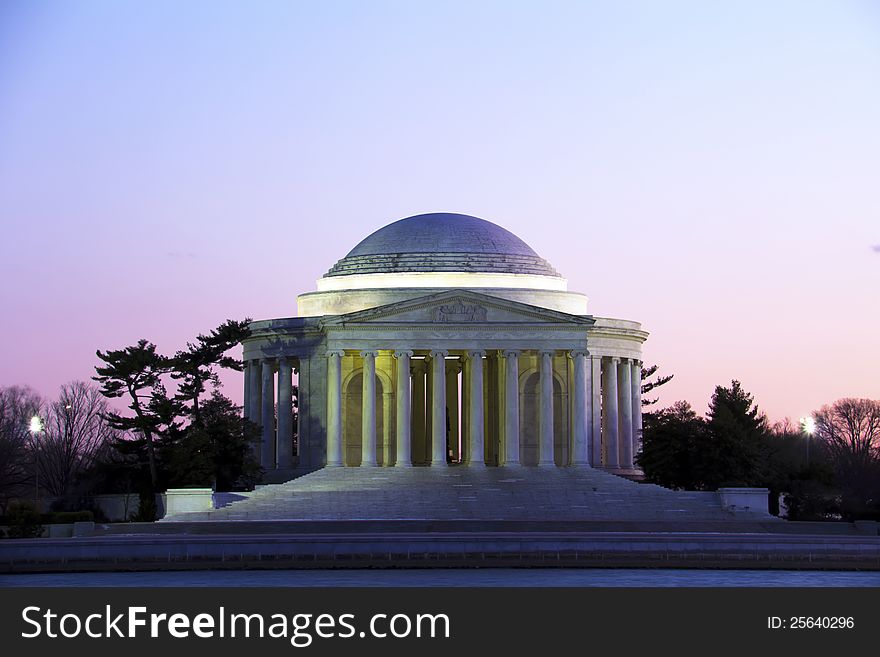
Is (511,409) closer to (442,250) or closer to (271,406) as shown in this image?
(442,250)

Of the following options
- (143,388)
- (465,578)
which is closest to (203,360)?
(143,388)

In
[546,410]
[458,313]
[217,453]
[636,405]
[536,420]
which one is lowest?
[217,453]

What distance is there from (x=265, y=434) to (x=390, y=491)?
845 inches

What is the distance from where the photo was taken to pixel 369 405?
4569 inches

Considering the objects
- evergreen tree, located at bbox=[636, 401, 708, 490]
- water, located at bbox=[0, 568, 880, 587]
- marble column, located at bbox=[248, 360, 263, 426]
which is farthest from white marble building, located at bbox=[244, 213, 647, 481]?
water, located at bbox=[0, 568, 880, 587]

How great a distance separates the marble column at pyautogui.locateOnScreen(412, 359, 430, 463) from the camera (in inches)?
5064

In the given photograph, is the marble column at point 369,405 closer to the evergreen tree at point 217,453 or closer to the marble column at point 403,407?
the marble column at point 403,407

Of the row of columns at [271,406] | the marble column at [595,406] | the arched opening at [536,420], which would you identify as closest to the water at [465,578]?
the arched opening at [536,420]

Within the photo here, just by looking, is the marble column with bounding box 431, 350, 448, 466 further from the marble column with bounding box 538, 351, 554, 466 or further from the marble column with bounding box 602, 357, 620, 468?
the marble column with bounding box 602, 357, 620, 468

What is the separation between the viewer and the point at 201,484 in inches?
4444

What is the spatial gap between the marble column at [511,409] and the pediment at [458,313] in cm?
256

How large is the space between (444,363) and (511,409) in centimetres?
598

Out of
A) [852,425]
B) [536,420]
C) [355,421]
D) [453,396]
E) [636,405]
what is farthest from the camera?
[852,425]

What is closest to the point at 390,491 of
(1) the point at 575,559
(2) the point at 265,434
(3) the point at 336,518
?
(3) the point at 336,518
